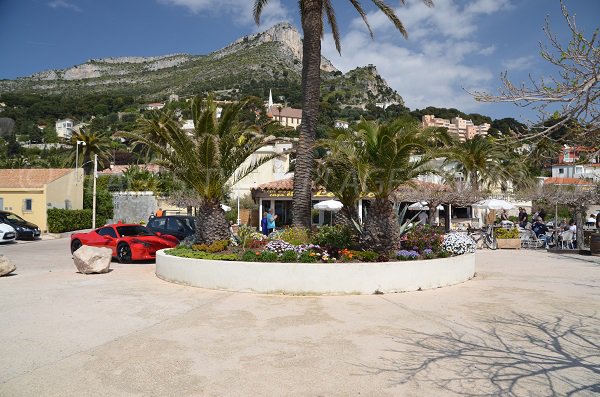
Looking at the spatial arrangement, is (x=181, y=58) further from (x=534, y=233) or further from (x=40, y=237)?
(x=534, y=233)

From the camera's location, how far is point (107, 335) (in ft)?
23.1

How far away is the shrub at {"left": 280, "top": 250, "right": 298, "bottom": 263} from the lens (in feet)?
36.6

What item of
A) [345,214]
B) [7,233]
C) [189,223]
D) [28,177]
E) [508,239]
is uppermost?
[28,177]

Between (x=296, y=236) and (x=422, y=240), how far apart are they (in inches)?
136

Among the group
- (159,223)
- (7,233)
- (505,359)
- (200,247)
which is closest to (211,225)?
(200,247)

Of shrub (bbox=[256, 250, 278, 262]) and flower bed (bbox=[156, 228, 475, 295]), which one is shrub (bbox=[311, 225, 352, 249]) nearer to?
flower bed (bbox=[156, 228, 475, 295])

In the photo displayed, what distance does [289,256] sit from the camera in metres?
11.2

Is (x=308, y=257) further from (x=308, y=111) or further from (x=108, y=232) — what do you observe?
(x=108, y=232)

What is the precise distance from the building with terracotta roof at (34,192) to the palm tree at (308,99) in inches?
958

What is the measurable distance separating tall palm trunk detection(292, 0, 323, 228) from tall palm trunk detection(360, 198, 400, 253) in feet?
9.93

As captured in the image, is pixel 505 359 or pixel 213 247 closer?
pixel 505 359

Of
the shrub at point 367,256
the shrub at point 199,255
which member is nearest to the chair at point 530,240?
the shrub at point 367,256

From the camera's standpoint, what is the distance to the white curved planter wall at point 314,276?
1029cm

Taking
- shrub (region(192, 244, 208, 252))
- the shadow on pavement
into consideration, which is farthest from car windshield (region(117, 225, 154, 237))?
the shadow on pavement
